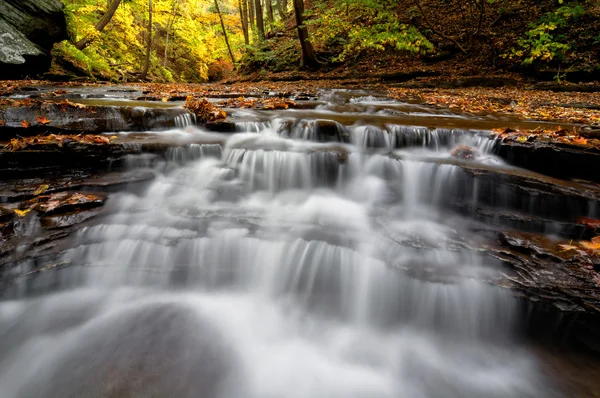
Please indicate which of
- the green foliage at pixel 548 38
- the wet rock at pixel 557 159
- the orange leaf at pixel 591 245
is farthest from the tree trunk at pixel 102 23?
the orange leaf at pixel 591 245

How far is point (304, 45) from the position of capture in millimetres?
12461

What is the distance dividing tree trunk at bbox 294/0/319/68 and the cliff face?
845 cm

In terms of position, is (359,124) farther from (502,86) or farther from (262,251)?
(502,86)

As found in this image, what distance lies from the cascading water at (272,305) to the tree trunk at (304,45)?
9.31m

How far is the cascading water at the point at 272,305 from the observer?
2.36 metres

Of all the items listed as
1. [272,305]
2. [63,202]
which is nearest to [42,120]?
[63,202]

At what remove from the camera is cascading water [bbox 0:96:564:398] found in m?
2.36

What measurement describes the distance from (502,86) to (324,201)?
9.01 metres

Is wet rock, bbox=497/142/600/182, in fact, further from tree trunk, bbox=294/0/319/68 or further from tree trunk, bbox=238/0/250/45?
tree trunk, bbox=238/0/250/45

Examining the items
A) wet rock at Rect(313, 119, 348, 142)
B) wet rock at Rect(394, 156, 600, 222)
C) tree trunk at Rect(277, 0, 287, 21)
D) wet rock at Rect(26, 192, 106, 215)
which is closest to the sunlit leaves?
wet rock at Rect(26, 192, 106, 215)

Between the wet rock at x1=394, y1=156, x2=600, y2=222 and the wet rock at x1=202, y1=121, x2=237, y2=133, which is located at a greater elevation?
the wet rock at x1=202, y1=121, x2=237, y2=133

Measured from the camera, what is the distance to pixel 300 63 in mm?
13867

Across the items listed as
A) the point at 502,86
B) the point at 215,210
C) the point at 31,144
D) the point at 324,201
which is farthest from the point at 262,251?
the point at 502,86

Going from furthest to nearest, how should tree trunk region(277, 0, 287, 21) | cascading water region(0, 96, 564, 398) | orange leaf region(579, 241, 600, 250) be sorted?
tree trunk region(277, 0, 287, 21) < orange leaf region(579, 241, 600, 250) < cascading water region(0, 96, 564, 398)
